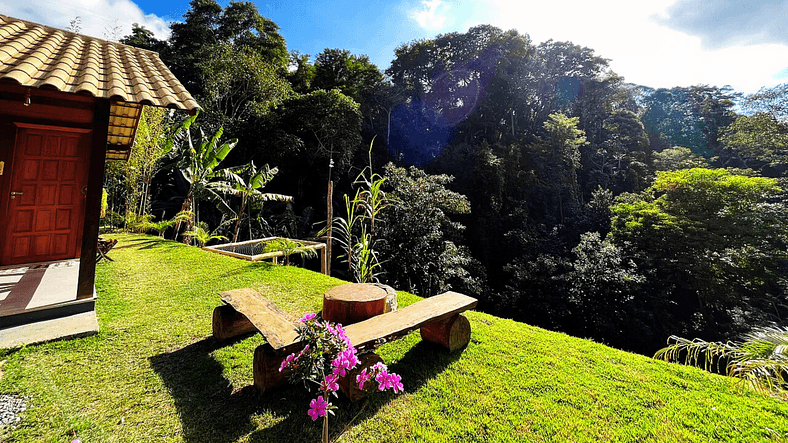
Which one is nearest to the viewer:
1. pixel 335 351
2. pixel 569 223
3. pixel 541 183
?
pixel 335 351

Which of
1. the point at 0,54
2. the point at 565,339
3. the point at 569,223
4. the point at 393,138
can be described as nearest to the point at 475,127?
the point at 393,138

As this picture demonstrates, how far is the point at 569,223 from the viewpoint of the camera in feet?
56.7

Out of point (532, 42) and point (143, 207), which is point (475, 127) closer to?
point (532, 42)

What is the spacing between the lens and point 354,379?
2.03 meters

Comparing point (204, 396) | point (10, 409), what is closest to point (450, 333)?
point (204, 396)

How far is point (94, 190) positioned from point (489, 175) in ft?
52.8

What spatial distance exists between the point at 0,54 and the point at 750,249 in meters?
15.2

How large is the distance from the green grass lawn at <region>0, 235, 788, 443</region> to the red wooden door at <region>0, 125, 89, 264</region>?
6.89ft

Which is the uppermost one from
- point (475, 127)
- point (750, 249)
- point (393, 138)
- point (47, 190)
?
point (475, 127)

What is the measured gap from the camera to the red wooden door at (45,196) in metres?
4.05

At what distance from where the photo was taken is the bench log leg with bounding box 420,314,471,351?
8.87ft

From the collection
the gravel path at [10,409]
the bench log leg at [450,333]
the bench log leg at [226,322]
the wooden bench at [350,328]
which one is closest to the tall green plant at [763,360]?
the bench log leg at [450,333]

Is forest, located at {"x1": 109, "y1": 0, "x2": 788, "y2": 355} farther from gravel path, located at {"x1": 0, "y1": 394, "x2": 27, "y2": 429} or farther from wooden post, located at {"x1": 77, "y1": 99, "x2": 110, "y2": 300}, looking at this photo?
gravel path, located at {"x1": 0, "y1": 394, "x2": 27, "y2": 429}

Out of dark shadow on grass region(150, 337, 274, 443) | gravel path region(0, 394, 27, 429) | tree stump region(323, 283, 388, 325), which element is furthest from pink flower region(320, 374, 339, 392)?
gravel path region(0, 394, 27, 429)
